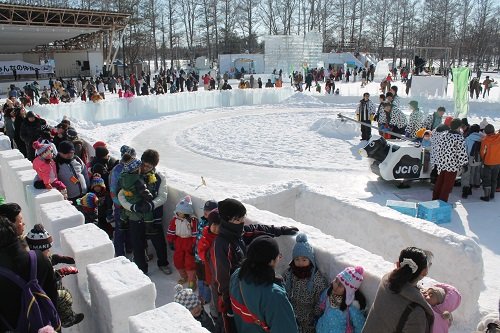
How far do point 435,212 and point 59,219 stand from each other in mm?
5207

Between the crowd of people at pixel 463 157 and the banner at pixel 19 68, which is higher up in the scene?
the banner at pixel 19 68

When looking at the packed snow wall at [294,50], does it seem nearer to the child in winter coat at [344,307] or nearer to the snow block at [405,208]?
the snow block at [405,208]

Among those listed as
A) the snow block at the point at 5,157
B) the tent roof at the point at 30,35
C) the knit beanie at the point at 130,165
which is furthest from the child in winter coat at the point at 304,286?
the tent roof at the point at 30,35

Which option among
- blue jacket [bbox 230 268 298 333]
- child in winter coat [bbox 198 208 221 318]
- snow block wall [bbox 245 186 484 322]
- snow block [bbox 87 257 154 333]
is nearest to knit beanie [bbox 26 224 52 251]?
snow block [bbox 87 257 154 333]

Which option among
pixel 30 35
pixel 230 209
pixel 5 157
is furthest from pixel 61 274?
pixel 30 35

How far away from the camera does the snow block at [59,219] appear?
351cm

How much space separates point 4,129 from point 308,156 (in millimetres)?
Answer: 7313

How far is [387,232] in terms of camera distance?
15.4 ft

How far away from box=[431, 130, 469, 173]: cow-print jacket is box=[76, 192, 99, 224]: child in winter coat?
17.4 ft

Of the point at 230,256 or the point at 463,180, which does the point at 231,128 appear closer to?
the point at 463,180

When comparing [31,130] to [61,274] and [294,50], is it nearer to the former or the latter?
[61,274]

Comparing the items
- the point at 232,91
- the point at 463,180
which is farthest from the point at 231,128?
the point at 463,180

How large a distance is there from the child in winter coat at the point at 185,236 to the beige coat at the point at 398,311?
7.43 feet

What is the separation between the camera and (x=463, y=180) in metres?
7.75
